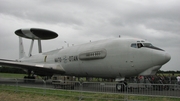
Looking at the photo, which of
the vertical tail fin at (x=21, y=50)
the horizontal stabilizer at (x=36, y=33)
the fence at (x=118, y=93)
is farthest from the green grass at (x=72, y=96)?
the vertical tail fin at (x=21, y=50)

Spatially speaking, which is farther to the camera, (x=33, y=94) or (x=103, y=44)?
(x=103, y=44)

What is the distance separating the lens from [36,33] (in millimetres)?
39438

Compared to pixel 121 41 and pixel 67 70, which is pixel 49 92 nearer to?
pixel 121 41

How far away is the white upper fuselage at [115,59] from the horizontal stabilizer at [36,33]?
17921 millimetres

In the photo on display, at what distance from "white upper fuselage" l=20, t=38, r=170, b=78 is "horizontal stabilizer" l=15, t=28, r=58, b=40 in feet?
58.8

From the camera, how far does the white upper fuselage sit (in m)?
14.9

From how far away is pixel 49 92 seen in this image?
14.1 m

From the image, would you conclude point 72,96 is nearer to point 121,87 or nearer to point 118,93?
point 118,93

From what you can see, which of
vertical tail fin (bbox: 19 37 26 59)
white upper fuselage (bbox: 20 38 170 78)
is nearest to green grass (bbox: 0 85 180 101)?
white upper fuselage (bbox: 20 38 170 78)

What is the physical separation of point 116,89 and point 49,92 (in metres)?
4.69

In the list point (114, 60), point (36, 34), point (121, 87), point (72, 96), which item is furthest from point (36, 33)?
point (72, 96)

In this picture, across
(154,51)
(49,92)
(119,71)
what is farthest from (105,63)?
(49,92)

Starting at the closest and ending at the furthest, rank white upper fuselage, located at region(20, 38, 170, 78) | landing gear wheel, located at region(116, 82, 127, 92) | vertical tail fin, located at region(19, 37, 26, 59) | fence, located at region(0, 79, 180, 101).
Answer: fence, located at region(0, 79, 180, 101), landing gear wheel, located at region(116, 82, 127, 92), white upper fuselage, located at region(20, 38, 170, 78), vertical tail fin, located at region(19, 37, 26, 59)

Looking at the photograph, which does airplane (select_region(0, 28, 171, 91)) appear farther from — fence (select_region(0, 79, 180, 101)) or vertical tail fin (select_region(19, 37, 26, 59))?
vertical tail fin (select_region(19, 37, 26, 59))
